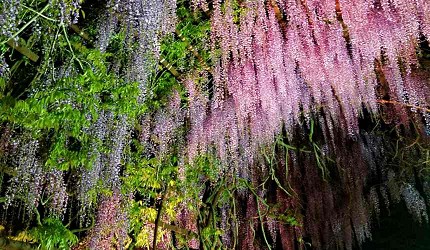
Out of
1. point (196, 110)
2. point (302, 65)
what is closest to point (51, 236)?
point (196, 110)

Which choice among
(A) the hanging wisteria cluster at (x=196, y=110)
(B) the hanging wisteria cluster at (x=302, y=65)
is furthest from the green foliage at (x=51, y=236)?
(B) the hanging wisteria cluster at (x=302, y=65)

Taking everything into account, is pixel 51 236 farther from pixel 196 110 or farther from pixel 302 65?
pixel 302 65

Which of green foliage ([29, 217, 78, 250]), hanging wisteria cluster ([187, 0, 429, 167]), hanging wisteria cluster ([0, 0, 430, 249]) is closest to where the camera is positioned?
hanging wisteria cluster ([0, 0, 430, 249])

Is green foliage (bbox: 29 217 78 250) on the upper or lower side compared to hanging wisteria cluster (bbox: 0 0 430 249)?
lower

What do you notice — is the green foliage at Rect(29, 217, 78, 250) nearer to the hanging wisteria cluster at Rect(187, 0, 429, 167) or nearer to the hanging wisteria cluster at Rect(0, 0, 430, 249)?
the hanging wisteria cluster at Rect(0, 0, 430, 249)

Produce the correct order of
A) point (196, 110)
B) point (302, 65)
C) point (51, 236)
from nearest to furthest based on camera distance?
point (51, 236) → point (302, 65) → point (196, 110)

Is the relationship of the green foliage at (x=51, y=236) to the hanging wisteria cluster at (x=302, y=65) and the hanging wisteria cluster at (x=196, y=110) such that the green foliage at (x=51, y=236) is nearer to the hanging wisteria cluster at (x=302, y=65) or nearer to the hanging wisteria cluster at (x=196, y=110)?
the hanging wisteria cluster at (x=196, y=110)

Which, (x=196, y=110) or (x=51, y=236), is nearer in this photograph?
(x=51, y=236)

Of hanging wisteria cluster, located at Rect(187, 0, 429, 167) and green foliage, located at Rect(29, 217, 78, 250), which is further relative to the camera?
hanging wisteria cluster, located at Rect(187, 0, 429, 167)

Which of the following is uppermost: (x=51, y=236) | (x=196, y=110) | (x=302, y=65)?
(x=302, y=65)

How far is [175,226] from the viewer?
194 inches

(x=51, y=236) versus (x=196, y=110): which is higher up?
(x=196, y=110)

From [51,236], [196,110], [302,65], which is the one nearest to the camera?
[51,236]

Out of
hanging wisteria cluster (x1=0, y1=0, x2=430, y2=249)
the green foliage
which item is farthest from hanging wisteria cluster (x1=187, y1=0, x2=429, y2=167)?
the green foliage
